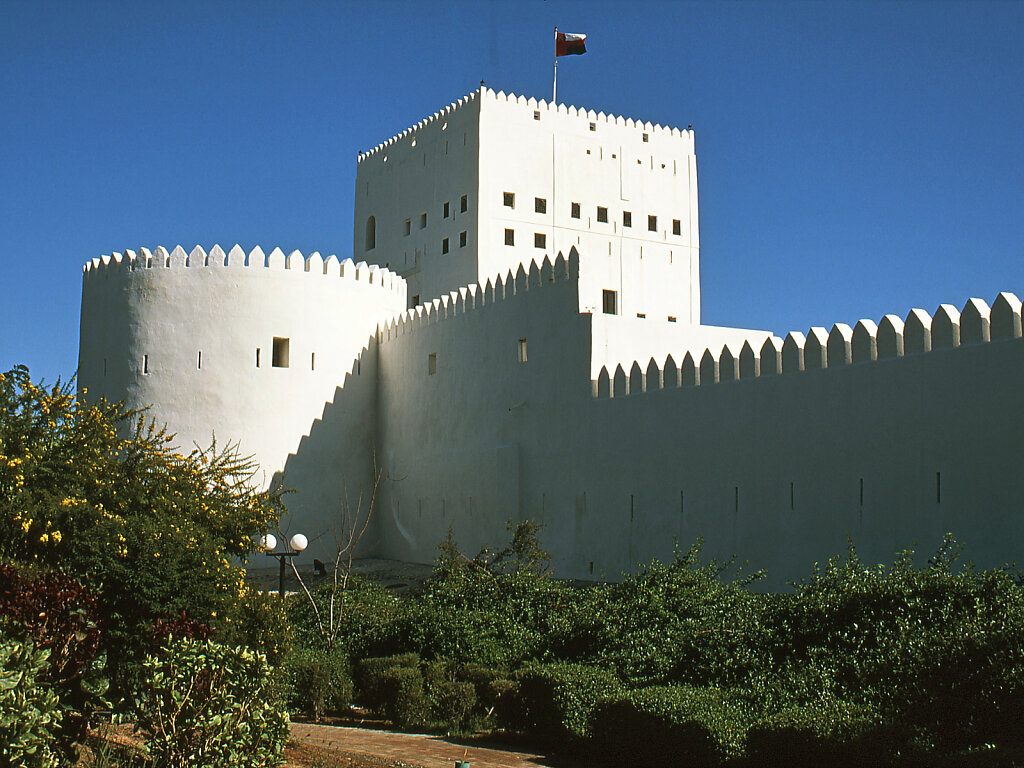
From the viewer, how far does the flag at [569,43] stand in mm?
27203

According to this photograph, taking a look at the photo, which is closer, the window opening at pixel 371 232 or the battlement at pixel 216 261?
the battlement at pixel 216 261

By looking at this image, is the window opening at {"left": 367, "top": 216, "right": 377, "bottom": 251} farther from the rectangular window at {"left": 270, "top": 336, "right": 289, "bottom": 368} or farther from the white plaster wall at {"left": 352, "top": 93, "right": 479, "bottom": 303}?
the rectangular window at {"left": 270, "top": 336, "right": 289, "bottom": 368}

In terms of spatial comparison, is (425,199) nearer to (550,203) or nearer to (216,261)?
(550,203)

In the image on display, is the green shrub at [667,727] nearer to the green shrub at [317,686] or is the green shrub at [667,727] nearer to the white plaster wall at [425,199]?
the green shrub at [317,686]

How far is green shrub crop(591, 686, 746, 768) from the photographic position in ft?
24.2

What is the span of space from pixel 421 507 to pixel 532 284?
17.5ft

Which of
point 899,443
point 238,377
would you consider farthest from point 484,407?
point 899,443

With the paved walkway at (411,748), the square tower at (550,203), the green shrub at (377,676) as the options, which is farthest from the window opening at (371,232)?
the paved walkway at (411,748)

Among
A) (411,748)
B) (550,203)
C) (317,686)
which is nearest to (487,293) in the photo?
(550,203)

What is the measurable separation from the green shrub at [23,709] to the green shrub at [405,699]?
13.1 ft

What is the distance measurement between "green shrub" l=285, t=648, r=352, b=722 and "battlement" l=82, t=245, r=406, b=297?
12.9 metres

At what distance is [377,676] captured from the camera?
33.7 ft

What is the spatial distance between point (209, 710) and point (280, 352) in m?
15.8

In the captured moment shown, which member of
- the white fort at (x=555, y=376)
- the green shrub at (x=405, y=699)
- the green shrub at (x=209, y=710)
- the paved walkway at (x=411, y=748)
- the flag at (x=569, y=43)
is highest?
the flag at (x=569, y=43)
